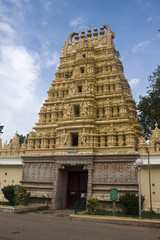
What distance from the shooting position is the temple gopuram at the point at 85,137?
22141 mm

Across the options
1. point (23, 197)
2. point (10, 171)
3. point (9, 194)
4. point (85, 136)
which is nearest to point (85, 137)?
point (85, 136)

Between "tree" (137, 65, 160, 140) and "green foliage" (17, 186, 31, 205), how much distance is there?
20.3m

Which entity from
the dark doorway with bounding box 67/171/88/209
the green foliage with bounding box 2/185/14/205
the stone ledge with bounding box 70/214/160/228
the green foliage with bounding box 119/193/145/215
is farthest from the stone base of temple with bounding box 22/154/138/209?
the stone ledge with bounding box 70/214/160/228

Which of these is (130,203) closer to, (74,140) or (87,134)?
(87,134)

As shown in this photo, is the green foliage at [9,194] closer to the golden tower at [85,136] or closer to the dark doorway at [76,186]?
the golden tower at [85,136]

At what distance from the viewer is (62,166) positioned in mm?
23828

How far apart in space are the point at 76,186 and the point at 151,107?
53.2 feet

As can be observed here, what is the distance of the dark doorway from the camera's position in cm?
2442

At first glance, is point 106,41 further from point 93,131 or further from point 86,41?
point 93,131

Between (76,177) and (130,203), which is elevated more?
(76,177)

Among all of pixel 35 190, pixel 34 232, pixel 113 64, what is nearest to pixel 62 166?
pixel 35 190

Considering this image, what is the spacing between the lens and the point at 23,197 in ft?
77.3

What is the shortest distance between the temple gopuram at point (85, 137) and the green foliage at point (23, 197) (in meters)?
0.87

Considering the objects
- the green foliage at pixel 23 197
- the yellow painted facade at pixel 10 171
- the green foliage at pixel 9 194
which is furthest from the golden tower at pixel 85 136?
the green foliage at pixel 9 194
